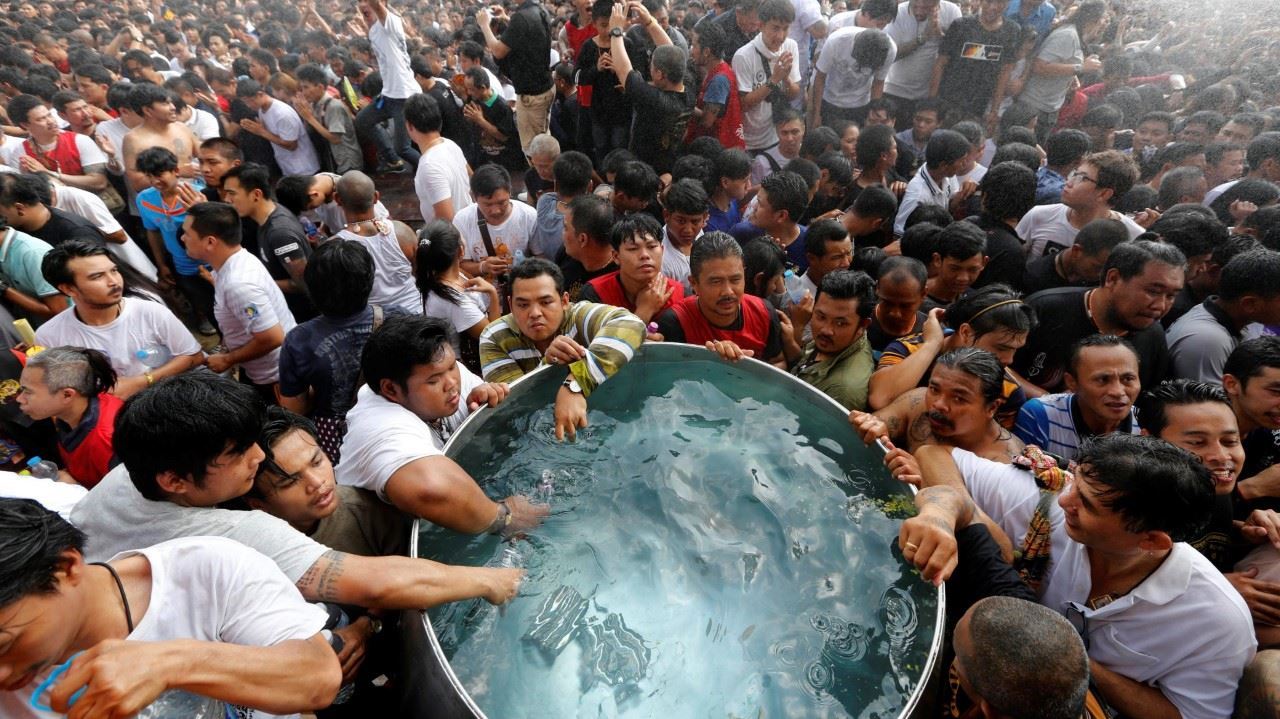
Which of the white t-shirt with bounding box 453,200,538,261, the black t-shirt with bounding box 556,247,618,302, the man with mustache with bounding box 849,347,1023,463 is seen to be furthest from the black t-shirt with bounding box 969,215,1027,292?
the white t-shirt with bounding box 453,200,538,261

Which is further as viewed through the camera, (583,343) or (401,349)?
(583,343)

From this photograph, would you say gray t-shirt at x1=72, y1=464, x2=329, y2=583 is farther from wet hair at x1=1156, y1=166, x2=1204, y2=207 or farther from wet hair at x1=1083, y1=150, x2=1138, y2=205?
wet hair at x1=1156, y1=166, x2=1204, y2=207

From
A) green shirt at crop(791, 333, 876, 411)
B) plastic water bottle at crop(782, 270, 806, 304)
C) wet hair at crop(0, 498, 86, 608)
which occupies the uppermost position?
wet hair at crop(0, 498, 86, 608)

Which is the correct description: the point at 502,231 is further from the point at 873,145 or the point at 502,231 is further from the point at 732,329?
the point at 873,145

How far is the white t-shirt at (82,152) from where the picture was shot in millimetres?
5469

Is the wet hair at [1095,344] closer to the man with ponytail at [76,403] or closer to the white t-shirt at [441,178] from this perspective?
the man with ponytail at [76,403]

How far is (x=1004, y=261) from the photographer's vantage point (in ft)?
13.6

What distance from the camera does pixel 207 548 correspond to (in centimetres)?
155

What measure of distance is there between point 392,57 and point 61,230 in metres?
3.81

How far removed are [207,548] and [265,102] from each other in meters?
6.51

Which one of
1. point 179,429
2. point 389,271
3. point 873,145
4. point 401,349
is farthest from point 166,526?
point 873,145

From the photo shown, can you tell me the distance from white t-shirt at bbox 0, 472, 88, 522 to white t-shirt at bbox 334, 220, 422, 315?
224cm

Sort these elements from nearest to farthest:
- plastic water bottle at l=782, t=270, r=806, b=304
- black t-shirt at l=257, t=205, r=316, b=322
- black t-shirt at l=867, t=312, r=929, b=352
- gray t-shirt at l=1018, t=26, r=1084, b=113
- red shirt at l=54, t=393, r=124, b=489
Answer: red shirt at l=54, t=393, r=124, b=489, black t-shirt at l=867, t=312, r=929, b=352, plastic water bottle at l=782, t=270, r=806, b=304, black t-shirt at l=257, t=205, r=316, b=322, gray t-shirt at l=1018, t=26, r=1084, b=113

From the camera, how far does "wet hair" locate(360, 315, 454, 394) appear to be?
2.29m
